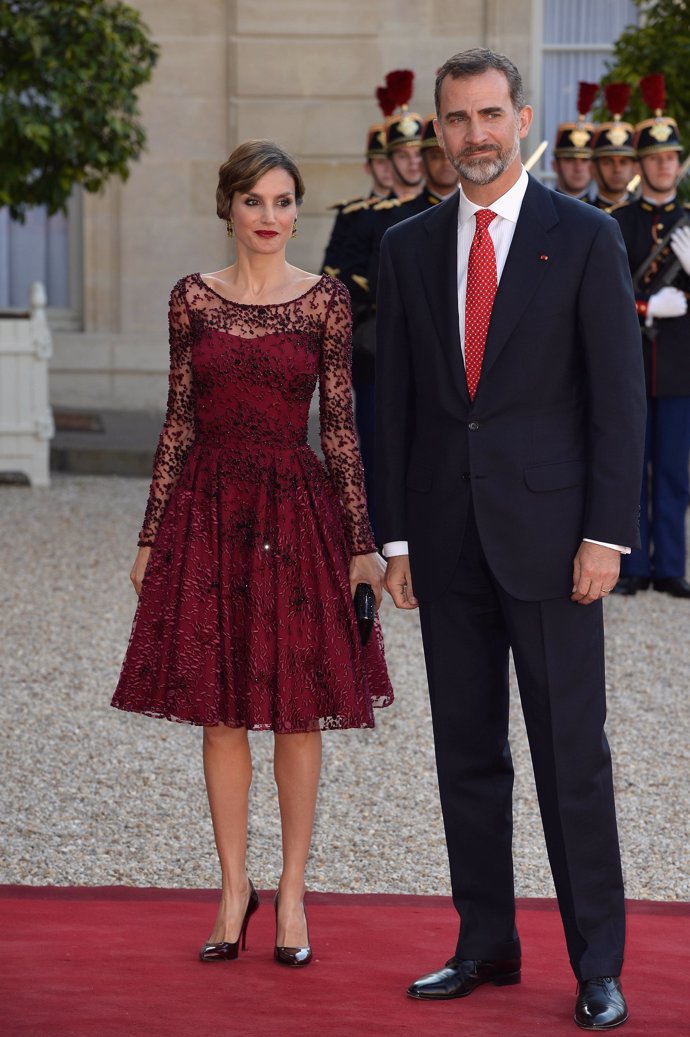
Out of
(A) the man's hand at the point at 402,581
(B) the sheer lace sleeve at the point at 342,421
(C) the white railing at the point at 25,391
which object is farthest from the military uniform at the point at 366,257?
(A) the man's hand at the point at 402,581

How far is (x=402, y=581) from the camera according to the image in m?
3.47

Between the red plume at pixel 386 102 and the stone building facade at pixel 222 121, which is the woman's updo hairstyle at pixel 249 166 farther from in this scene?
the stone building facade at pixel 222 121

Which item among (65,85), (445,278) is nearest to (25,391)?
(65,85)

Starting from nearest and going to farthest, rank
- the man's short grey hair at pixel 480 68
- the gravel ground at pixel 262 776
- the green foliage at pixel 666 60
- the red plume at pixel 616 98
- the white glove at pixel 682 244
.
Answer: the man's short grey hair at pixel 480 68, the gravel ground at pixel 262 776, the white glove at pixel 682 244, the red plume at pixel 616 98, the green foliage at pixel 666 60

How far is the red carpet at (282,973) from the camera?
3256 mm

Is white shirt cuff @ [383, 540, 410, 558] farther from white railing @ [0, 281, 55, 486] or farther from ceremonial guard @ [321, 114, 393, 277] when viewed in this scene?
white railing @ [0, 281, 55, 486]

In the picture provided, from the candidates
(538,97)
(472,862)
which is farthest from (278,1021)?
(538,97)

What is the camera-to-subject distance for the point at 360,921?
12.9 ft

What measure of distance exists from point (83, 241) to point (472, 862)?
35.8 ft

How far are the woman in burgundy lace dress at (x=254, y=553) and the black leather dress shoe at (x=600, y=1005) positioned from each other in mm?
608

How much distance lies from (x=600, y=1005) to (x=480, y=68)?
5.66ft

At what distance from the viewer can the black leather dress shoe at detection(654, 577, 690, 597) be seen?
25.8 ft

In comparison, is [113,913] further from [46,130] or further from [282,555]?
[46,130]

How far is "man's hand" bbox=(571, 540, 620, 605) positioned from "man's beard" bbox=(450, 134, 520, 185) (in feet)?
2.27
